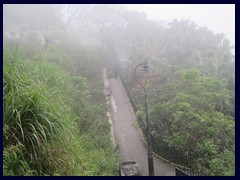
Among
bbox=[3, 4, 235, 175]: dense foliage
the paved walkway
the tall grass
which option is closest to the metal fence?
bbox=[3, 4, 235, 175]: dense foliage

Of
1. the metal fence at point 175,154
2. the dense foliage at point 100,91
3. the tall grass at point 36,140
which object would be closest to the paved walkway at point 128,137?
the metal fence at point 175,154

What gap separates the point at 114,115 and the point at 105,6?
1241 cm

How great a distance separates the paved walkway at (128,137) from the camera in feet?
28.5

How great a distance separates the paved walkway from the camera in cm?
869

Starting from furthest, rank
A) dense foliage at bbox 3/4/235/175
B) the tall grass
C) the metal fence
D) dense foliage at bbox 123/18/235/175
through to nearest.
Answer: the metal fence
dense foliage at bbox 123/18/235/175
dense foliage at bbox 3/4/235/175
the tall grass

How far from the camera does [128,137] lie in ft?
36.8

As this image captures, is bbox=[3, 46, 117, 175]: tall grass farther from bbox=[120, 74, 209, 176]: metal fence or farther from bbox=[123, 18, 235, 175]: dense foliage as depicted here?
bbox=[123, 18, 235, 175]: dense foliage

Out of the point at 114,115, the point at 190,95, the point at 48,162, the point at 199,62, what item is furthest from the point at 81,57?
the point at 48,162

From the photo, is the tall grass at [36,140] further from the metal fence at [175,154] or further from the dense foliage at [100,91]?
the metal fence at [175,154]

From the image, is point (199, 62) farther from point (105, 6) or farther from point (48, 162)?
point (48, 162)

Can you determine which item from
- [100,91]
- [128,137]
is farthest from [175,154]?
[100,91]

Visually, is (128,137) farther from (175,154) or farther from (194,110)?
(194,110)

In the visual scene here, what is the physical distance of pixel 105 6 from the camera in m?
22.5

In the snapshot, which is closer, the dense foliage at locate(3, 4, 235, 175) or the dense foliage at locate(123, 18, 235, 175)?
the dense foliage at locate(3, 4, 235, 175)
